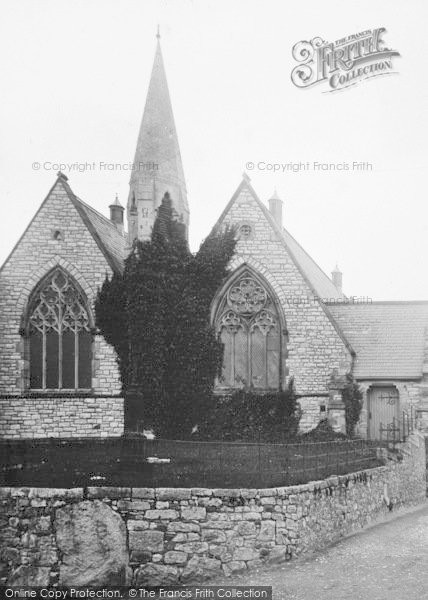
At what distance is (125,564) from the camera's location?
38.7ft

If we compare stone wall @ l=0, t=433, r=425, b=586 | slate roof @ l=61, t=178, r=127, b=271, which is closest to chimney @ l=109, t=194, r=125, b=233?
slate roof @ l=61, t=178, r=127, b=271

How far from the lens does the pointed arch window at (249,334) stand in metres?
21.8

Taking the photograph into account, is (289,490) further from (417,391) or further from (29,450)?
(417,391)

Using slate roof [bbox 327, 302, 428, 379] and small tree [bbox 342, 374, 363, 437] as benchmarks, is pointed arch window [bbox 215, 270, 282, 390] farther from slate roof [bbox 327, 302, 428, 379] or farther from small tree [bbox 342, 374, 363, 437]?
slate roof [bbox 327, 302, 428, 379]

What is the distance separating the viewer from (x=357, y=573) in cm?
1124

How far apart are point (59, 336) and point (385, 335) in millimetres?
11648

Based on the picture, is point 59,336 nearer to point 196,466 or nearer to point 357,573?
→ point 196,466

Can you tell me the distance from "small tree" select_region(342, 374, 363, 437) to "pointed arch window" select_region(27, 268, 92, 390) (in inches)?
332

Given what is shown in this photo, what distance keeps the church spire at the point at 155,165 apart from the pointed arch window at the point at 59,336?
116 inches

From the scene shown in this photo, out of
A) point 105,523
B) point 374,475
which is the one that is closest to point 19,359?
point 105,523

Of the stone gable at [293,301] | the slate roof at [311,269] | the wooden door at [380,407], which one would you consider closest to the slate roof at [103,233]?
the stone gable at [293,301]

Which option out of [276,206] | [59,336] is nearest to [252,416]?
[59,336]

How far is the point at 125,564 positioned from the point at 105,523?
812 mm

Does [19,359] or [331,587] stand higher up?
[19,359]
